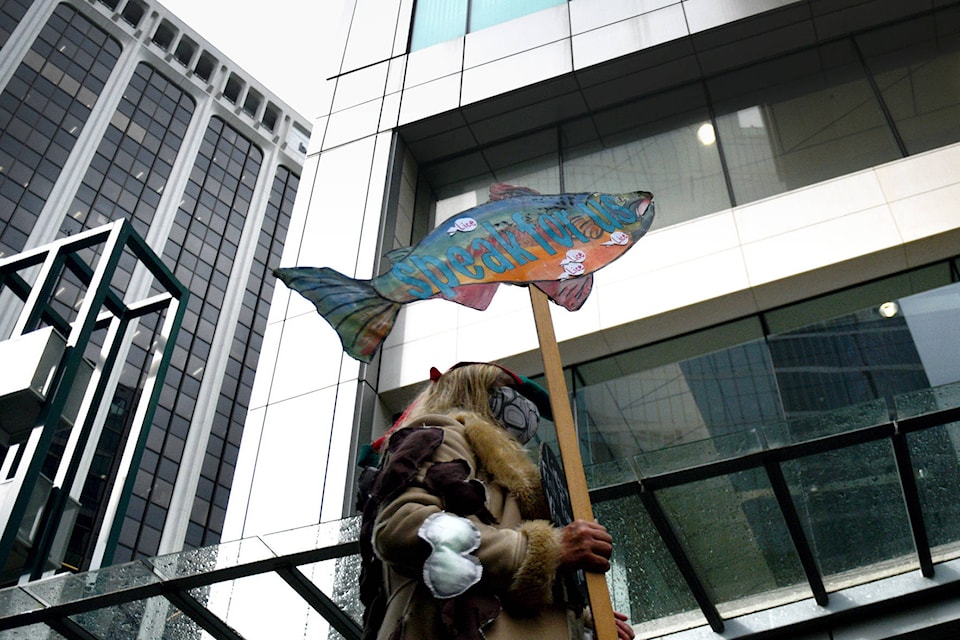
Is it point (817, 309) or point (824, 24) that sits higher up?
point (824, 24)

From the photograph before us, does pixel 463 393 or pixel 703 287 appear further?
pixel 703 287

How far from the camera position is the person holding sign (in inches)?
120

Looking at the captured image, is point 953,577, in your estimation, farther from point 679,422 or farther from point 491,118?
point 491,118

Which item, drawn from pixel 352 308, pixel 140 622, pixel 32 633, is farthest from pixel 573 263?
pixel 32 633

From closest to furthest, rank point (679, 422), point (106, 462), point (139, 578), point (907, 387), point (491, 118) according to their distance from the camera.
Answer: point (139, 578) → point (907, 387) → point (679, 422) → point (491, 118) → point (106, 462)

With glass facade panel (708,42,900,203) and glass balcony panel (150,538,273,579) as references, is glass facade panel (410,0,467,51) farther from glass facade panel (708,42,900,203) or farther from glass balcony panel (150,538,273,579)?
glass balcony panel (150,538,273,579)

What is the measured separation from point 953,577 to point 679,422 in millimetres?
3213

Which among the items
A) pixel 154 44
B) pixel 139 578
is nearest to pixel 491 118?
pixel 139 578

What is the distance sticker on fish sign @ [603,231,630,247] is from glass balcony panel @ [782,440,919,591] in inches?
99.5

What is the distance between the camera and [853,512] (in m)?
6.43

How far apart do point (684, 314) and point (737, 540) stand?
3820 millimetres

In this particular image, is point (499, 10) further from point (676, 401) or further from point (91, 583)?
point (91, 583)

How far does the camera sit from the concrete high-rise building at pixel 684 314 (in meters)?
6.20

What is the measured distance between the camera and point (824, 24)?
1205 centimetres
